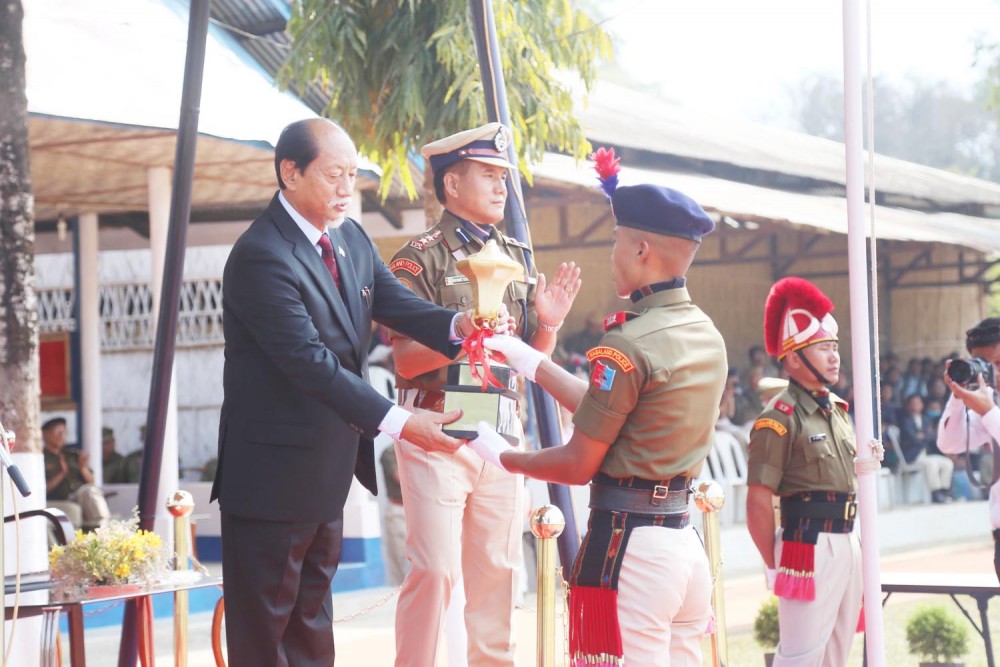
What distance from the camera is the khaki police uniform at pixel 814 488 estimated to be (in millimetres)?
4977

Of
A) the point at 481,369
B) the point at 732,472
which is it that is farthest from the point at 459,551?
the point at 732,472

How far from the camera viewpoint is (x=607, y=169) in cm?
381

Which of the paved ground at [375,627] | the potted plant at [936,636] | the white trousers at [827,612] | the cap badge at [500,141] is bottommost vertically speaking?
the paved ground at [375,627]

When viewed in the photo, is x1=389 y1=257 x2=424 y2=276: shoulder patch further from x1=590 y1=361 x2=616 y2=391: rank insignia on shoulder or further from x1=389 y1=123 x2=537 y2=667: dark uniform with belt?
x1=590 y1=361 x2=616 y2=391: rank insignia on shoulder

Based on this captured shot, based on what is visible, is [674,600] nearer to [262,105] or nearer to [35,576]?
[35,576]

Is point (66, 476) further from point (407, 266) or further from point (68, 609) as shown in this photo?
point (407, 266)

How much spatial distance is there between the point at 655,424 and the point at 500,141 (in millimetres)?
1613

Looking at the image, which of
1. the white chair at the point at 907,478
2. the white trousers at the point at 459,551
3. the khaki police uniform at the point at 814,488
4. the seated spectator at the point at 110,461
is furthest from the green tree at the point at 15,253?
the white chair at the point at 907,478

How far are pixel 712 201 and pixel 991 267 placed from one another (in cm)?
877

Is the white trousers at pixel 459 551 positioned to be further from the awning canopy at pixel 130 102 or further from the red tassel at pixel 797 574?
the awning canopy at pixel 130 102

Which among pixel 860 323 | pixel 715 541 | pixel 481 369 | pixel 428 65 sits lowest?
pixel 715 541

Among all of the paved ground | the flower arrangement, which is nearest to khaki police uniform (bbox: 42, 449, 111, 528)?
the paved ground

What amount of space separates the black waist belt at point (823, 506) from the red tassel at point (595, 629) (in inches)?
69.6

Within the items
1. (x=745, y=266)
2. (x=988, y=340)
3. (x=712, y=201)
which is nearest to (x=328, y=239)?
(x=988, y=340)
